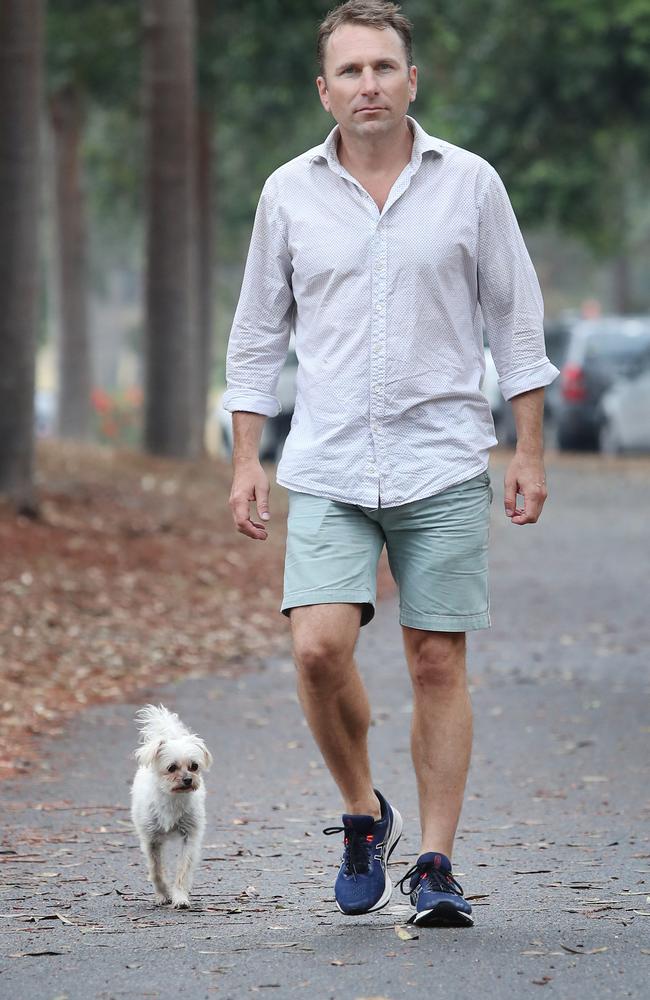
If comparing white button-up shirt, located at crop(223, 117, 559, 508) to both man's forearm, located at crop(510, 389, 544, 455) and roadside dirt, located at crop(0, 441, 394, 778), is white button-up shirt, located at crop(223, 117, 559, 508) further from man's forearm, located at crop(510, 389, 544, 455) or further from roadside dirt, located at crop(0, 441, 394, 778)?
roadside dirt, located at crop(0, 441, 394, 778)

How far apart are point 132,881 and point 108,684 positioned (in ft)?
13.1

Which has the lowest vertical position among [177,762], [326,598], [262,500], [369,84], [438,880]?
[438,880]

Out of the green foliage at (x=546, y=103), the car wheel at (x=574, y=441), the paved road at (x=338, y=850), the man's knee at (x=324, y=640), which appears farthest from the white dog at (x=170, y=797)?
the green foliage at (x=546, y=103)

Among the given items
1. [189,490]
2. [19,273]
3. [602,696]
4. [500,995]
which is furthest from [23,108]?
[500,995]

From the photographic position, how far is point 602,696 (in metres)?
9.60

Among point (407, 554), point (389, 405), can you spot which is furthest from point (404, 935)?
point (389, 405)

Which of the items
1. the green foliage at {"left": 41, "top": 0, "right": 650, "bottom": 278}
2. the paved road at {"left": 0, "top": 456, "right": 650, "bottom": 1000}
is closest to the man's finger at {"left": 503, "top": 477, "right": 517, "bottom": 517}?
the paved road at {"left": 0, "top": 456, "right": 650, "bottom": 1000}

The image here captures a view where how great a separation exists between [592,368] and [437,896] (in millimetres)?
22781

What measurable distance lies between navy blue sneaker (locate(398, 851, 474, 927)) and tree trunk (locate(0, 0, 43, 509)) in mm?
9360

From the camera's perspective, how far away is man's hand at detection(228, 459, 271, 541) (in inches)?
201

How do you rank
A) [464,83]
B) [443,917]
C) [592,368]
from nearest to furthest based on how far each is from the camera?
[443,917] < [592,368] < [464,83]

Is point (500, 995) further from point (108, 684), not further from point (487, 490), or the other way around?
point (108, 684)

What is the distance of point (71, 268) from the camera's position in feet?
97.5

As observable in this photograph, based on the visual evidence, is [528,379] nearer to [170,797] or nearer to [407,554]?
[407,554]
